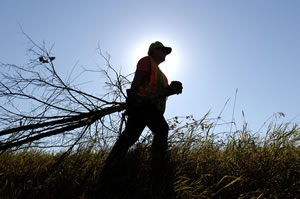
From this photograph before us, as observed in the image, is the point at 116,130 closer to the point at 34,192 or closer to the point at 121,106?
the point at 121,106

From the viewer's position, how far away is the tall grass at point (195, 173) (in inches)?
72.1

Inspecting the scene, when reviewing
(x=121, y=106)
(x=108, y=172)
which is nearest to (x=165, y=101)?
(x=121, y=106)

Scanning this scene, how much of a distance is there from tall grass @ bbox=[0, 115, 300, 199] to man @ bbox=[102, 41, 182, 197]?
0.18 metres

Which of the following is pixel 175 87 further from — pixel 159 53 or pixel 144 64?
pixel 159 53

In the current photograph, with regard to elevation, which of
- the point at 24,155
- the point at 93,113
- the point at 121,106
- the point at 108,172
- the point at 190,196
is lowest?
the point at 190,196

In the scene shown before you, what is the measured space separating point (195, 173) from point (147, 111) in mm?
857

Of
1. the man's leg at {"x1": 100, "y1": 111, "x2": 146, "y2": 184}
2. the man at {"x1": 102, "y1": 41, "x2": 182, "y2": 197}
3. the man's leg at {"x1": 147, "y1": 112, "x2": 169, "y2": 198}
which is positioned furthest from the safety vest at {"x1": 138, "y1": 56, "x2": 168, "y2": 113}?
the man's leg at {"x1": 100, "y1": 111, "x2": 146, "y2": 184}

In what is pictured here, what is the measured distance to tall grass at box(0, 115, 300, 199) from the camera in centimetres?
183

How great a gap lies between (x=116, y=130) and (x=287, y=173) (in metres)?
1.98

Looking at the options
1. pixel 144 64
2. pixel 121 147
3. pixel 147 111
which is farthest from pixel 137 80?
pixel 121 147

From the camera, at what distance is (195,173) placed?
2.21 metres

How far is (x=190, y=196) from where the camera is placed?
178 centimetres

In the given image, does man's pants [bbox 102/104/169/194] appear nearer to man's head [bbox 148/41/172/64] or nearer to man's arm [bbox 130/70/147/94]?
man's arm [bbox 130/70/147/94]

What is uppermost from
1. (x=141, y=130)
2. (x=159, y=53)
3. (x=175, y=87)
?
(x=159, y=53)
